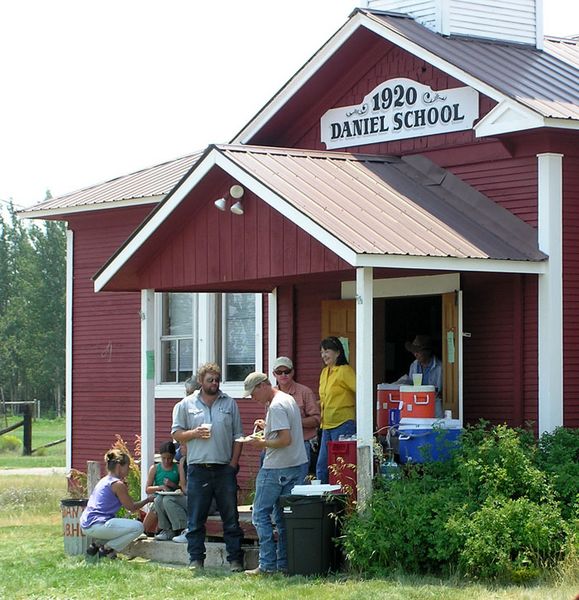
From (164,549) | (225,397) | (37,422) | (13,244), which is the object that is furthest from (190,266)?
(13,244)

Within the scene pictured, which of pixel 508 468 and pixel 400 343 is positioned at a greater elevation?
pixel 400 343

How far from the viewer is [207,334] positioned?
20000 mm

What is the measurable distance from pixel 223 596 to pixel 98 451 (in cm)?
954

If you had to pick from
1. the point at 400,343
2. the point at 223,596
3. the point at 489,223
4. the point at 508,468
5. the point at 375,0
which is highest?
the point at 375,0

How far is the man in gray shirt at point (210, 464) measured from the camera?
45.2 feet

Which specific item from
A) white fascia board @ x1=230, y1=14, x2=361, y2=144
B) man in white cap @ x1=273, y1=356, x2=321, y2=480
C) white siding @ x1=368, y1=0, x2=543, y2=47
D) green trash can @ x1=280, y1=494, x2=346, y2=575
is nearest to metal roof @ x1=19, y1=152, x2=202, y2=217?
white fascia board @ x1=230, y1=14, x2=361, y2=144

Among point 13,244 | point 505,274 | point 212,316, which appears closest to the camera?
point 505,274

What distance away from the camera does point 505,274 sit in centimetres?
1462

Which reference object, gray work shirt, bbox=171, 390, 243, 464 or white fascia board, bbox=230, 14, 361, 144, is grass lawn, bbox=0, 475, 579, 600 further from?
white fascia board, bbox=230, 14, 361, 144

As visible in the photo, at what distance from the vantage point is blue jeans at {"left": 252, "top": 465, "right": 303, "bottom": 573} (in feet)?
43.2

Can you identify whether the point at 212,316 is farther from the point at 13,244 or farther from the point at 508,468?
the point at 13,244

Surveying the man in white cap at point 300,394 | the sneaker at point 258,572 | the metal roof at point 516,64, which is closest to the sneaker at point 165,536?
the man in white cap at point 300,394

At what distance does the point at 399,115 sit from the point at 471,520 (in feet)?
18.6

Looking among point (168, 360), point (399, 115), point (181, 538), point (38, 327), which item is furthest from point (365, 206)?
point (38, 327)
